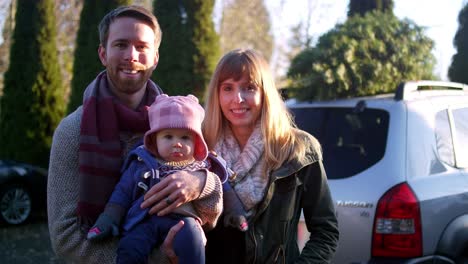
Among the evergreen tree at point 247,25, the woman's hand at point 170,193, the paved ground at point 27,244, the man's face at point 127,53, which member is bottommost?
the paved ground at point 27,244

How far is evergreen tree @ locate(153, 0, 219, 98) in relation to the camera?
9.75 metres

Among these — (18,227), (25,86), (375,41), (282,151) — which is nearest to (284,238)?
(282,151)

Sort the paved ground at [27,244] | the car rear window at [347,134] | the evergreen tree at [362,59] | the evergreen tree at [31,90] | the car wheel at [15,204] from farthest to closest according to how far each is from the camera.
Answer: the evergreen tree at [31,90] < the car wheel at [15,204] < the paved ground at [27,244] < the evergreen tree at [362,59] < the car rear window at [347,134]

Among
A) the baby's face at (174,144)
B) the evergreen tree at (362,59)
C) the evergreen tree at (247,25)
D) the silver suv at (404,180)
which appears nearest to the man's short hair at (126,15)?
the baby's face at (174,144)

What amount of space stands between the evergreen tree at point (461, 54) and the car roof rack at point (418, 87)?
8.08 metres

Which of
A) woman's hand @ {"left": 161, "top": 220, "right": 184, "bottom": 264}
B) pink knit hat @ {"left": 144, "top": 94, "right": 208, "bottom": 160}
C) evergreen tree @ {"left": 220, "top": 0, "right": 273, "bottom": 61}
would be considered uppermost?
evergreen tree @ {"left": 220, "top": 0, "right": 273, "bottom": 61}

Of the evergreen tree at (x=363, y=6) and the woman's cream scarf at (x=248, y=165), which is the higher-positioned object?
the evergreen tree at (x=363, y=6)

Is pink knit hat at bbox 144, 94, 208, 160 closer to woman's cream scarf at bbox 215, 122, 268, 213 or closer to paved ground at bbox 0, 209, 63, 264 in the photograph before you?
woman's cream scarf at bbox 215, 122, 268, 213

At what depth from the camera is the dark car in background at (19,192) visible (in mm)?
8781

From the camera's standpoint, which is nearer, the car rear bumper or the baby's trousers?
the baby's trousers

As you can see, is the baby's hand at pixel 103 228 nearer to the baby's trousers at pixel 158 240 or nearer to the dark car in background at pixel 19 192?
the baby's trousers at pixel 158 240

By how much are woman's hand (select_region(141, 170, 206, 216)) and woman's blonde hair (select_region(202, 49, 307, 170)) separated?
37cm

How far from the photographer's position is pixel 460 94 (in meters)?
4.10

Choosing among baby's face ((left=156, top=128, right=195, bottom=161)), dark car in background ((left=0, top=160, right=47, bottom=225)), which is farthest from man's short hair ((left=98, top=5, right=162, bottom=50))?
dark car in background ((left=0, top=160, right=47, bottom=225))
